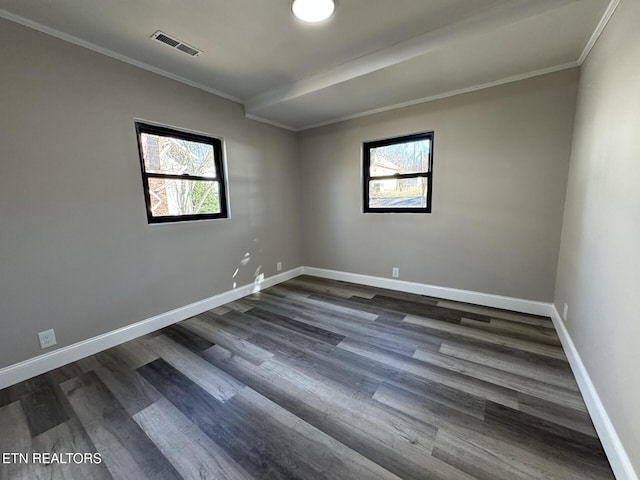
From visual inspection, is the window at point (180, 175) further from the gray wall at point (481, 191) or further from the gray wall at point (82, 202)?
the gray wall at point (481, 191)

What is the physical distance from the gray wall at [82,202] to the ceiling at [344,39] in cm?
23

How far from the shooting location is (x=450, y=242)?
3137 mm

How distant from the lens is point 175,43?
2.13m

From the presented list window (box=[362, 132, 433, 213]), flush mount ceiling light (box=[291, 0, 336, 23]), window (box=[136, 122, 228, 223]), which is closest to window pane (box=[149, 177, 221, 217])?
window (box=[136, 122, 228, 223])

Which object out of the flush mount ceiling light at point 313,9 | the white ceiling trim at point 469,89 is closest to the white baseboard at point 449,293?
the white ceiling trim at point 469,89

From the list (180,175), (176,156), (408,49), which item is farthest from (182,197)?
(408,49)

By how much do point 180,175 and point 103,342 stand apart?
175cm

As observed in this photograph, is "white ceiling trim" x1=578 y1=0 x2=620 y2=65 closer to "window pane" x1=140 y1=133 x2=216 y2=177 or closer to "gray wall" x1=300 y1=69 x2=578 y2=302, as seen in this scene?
"gray wall" x1=300 y1=69 x2=578 y2=302

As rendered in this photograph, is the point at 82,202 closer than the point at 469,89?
Yes

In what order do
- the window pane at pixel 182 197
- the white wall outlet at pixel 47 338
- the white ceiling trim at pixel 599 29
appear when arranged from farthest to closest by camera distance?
the window pane at pixel 182 197 < the white wall outlet at pixel 47 338 < the white ceiling trim at pixel 599 29

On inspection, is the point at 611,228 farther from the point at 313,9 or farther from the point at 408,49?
the point at 313,9

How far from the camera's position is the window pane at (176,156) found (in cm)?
259

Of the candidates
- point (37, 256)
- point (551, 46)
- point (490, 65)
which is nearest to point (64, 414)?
point (37, 256)

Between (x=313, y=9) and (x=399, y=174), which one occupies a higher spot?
(x=313, y=9)
